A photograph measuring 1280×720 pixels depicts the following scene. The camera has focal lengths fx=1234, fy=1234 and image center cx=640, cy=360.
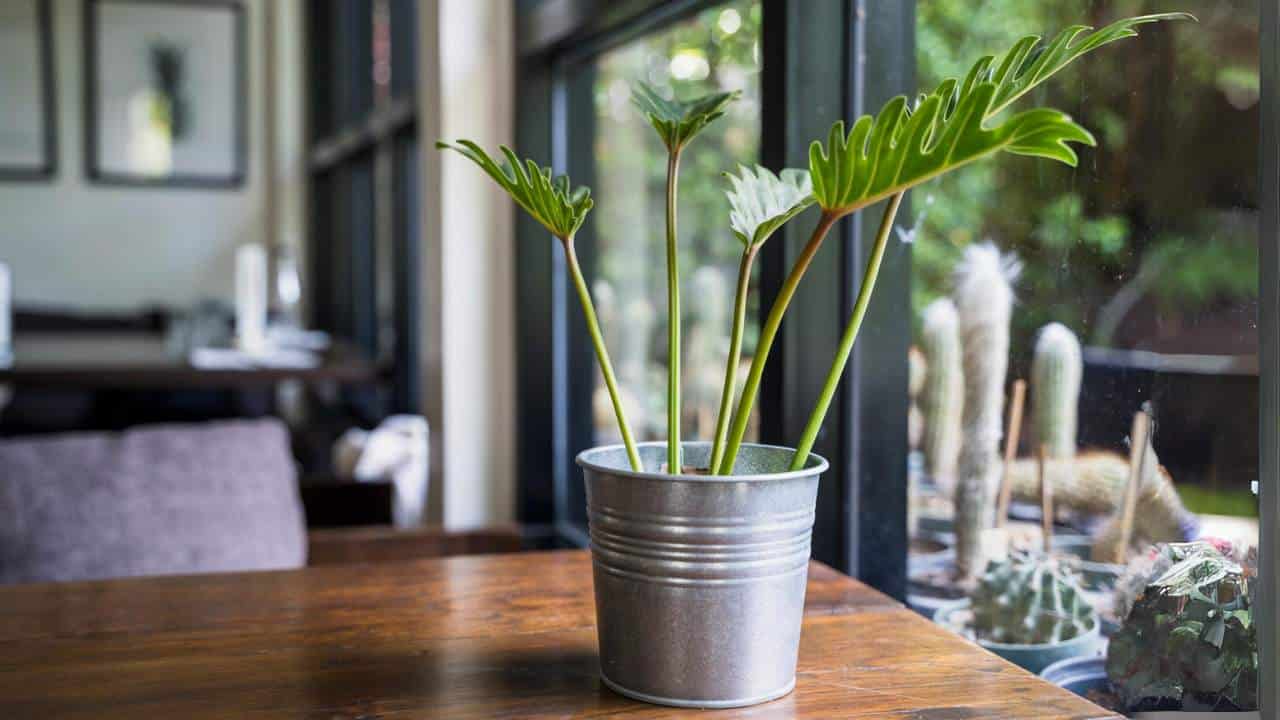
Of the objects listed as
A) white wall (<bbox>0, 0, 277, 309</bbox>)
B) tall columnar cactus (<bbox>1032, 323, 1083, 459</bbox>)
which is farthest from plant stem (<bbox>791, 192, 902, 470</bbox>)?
white wall (<bbox>0, 0, 277, 309</bbox>)

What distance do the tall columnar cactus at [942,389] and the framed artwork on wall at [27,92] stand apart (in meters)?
6.56

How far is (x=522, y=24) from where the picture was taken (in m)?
2.37

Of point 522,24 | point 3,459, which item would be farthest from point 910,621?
point 522,24

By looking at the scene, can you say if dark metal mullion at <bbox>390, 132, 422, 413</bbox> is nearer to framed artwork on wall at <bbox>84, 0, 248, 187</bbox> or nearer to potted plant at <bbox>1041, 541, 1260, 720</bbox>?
potted plant at <bbox>1041, 541, 1260, 720</bbox>

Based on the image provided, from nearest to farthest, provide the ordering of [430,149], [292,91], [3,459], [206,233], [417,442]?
1. [3,459]
2. [430,149]
3. [417,442]
4. [292,91]
5. [206,233]

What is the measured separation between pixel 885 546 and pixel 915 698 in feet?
1.95

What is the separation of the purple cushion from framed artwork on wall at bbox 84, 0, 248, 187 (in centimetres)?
569

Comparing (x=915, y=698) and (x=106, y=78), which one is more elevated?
(x=106, y=78)

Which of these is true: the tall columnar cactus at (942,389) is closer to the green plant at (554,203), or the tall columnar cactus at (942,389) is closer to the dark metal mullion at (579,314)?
the green plant at (554,203)

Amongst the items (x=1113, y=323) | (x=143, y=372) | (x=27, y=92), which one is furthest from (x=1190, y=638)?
(x=27, y=92)

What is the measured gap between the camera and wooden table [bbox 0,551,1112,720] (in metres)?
0.81

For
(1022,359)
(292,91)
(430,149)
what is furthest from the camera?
(292,91)

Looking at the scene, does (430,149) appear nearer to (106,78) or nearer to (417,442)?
(417,442)

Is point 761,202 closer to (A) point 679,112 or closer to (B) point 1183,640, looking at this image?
(A) point 679,112
